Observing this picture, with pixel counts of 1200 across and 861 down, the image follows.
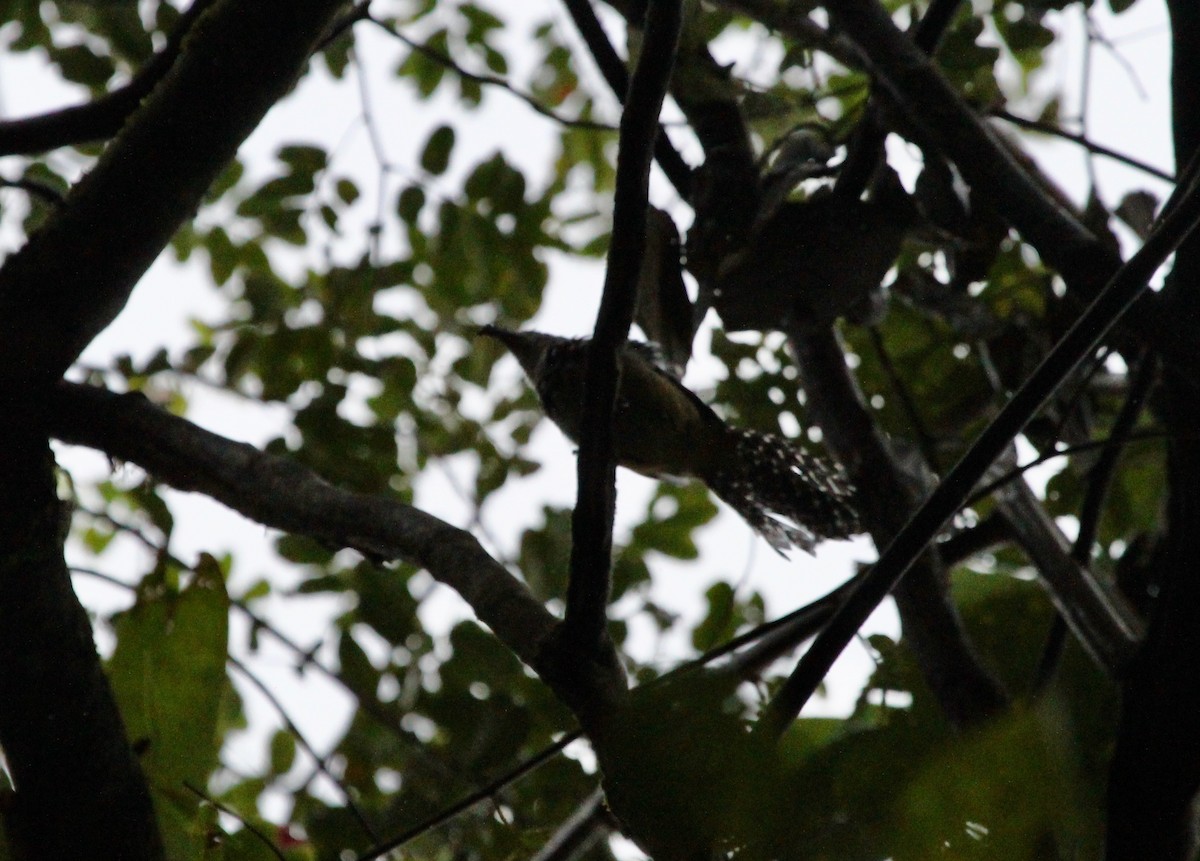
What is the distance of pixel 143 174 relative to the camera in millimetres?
1709

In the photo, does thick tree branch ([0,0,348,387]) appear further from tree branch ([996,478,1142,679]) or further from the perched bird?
tree branch ([996,478,1142,679])

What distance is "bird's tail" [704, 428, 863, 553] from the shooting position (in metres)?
2.44

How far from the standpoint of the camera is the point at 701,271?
1.98 metres

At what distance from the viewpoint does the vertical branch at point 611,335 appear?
1.28 m

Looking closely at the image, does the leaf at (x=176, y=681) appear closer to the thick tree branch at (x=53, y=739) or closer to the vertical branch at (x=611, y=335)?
the thick tree branch at (x=53, y=739)

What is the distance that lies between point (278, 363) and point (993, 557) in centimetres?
201

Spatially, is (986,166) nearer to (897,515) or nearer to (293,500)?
(897,515)

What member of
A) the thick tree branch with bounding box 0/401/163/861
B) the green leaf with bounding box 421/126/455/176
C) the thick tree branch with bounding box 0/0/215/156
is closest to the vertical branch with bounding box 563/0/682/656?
the thick tree branch with bounding box 0/401/163/861

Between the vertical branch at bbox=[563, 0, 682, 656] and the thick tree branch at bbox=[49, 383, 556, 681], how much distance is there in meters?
0.09

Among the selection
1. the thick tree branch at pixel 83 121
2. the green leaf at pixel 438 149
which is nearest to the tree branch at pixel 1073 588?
the green leaf at pixel 438 149

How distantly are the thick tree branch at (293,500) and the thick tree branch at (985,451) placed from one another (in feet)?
1.35

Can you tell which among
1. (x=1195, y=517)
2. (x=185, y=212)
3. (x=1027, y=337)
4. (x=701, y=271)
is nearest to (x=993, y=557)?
(x=1027, y=337)

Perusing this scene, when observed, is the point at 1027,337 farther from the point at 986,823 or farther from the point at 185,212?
the point at 986,823

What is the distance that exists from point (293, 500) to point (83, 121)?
0.83 metres
